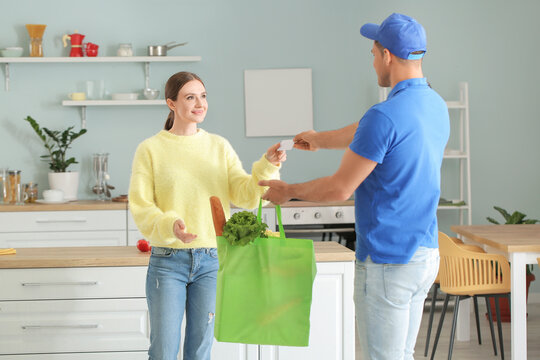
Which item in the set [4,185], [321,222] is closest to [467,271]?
[321,222]

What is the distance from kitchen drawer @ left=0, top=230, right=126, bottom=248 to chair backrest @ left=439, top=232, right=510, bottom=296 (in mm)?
2248

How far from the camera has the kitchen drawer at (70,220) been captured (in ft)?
15.4

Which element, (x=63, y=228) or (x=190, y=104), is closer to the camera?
(x=190, y=104)

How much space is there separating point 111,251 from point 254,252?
1060 mm

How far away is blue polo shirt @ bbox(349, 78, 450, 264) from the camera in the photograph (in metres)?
1.75

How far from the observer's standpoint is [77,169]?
17.3 feet

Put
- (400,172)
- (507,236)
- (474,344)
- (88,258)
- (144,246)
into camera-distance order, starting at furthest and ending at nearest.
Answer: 1. (474,344)
2. (507,236)
3. (144,246)
4. (88,258)
5. (400,172)

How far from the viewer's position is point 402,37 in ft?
5.92

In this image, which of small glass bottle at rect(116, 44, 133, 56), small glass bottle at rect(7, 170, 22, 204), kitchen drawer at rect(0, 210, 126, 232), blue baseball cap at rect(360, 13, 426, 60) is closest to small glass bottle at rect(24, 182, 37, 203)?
small glass bottle at rect(7, 170, 22, 204)

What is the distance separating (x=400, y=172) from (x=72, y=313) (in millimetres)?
1508

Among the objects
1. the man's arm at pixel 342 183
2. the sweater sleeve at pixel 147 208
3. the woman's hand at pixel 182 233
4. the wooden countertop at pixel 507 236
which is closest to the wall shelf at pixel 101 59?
the wooden countertop at pixel 507 236

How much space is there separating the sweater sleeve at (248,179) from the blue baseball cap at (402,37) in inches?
22.4

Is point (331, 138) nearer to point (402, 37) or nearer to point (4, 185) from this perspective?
point (402, 37)

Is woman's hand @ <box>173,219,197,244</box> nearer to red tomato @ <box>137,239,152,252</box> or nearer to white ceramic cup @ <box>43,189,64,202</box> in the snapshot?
red tomato @ <box>137,239,152,252</box>
